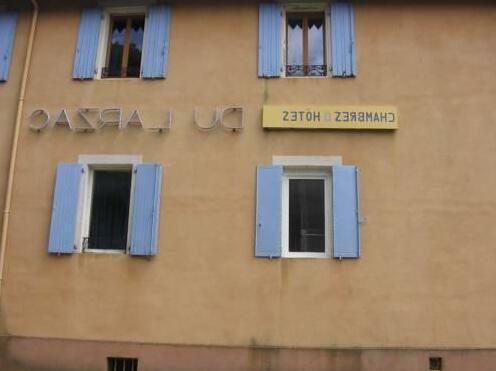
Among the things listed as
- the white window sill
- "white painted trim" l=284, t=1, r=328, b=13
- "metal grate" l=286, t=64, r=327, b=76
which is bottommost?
the white window sill

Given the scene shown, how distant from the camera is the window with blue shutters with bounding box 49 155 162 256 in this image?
8453 mm

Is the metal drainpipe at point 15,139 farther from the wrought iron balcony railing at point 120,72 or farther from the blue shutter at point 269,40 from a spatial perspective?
the blue shutter at point 269,40

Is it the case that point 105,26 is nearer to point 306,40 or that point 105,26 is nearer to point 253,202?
point 306,40

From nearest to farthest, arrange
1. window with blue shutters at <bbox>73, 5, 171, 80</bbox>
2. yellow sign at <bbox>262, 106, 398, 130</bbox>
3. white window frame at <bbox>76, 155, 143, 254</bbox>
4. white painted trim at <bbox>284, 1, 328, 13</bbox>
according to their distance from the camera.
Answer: yellow sign at <bbox>262, 106, 398, 130</bbox>, white window frame at <bbox>76, 155, 143, 254</bbox>, window with blue shutters at <bbox>73, 5, 171, 80</bbox>, white painted trim at <bbox>284, 1, 328, 13</bbox>

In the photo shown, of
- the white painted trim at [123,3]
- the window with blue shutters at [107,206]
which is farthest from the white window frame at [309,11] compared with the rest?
the window with blue shutters at [107,206]

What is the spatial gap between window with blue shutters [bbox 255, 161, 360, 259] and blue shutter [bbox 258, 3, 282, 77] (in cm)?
170

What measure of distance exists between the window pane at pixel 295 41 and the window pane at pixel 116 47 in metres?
2.98

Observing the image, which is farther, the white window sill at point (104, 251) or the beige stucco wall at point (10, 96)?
the beige stucco wall at point (10, 96)

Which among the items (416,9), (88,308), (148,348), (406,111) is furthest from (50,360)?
(416,9)

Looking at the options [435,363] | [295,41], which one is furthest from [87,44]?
[435,363]

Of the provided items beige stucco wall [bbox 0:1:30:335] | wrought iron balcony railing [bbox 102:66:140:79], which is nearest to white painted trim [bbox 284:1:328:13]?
wrought iron balcony railing [bbox 102:66:140:79]

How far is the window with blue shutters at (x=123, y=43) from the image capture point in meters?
9.18

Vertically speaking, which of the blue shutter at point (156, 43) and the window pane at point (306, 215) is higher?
→ the blue shutter at point (156, 43)

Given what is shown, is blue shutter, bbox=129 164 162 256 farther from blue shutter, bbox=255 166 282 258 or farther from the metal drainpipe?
the metal drainpipe
